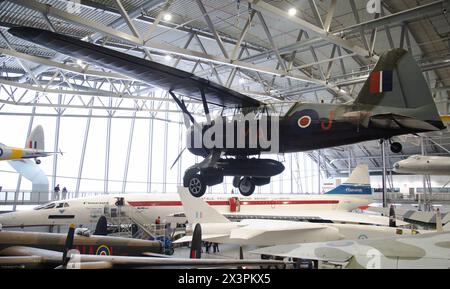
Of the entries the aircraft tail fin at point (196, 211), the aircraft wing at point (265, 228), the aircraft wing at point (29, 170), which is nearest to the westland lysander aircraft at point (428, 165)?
the aircraft wing at point (265, 228)

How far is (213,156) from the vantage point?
5066 millimetres

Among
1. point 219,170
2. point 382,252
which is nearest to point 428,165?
point 219,170

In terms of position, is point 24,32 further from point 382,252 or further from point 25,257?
point 382,252

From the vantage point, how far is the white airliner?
38.8 feet

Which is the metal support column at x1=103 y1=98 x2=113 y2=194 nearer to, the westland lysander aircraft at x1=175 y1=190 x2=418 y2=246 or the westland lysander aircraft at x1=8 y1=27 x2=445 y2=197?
the westland lysander aircraft at x1=175 y1=190 x2=418 y2=246

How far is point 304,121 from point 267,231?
593 cm

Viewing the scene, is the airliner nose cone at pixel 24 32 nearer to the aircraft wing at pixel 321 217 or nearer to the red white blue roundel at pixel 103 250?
the red white blue roundel at pixel 103 250

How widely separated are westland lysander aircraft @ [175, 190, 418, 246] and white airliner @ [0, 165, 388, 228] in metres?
1.41

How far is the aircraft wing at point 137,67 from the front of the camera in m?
4.07

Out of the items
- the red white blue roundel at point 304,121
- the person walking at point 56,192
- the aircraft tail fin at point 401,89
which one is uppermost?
the aircraft tail fin at point 401,89

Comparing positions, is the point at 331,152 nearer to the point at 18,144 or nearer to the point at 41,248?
the point at 18,144

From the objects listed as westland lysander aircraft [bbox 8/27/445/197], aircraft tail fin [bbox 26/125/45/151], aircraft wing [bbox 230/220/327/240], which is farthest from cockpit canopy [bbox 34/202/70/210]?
westland lysander aircraft [bbox 8/27/445/197]

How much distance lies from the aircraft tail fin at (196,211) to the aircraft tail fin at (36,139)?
8313 mm

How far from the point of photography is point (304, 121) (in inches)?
188
